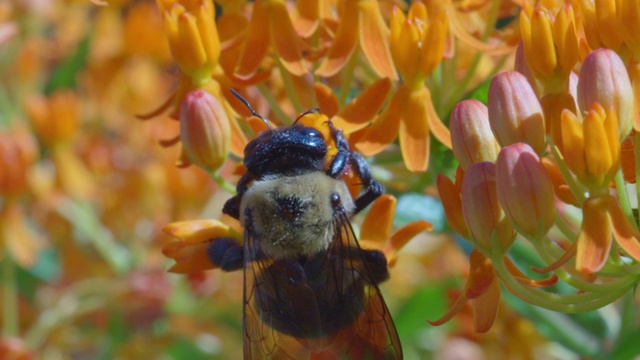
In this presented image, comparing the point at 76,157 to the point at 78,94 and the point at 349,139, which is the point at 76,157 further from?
the point at 349,139

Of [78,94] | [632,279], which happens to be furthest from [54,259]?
[632,279]

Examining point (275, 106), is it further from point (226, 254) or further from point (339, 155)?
point (226, 254)

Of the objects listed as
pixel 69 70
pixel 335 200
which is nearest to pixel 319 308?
pixel 335 200

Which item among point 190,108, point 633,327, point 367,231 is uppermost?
point 190,108

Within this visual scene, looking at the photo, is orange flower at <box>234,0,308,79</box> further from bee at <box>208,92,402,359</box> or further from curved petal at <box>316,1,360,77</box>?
bee at <box>208,92,402,359</box>

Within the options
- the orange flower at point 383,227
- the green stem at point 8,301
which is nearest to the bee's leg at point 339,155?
the orange flower at point 383,227

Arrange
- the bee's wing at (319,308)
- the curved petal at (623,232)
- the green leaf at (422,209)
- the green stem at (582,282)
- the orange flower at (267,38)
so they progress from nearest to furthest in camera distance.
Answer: the curved petal at (623,232), the green stem at (582,282), the bee's wing at (319,308), the orange flower at (267,38), the green leaf at (422,209)

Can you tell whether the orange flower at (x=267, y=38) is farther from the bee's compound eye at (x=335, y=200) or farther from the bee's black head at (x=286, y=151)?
the bee's compound eye at (x=335, y=200)
